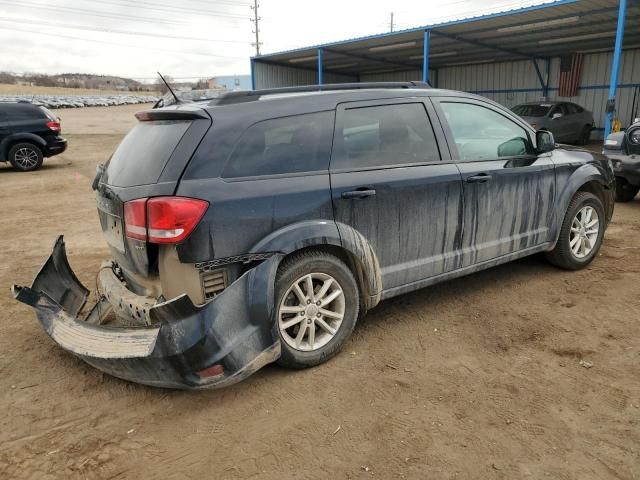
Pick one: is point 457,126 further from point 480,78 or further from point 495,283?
point 480,78

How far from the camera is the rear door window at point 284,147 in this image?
2924 mm

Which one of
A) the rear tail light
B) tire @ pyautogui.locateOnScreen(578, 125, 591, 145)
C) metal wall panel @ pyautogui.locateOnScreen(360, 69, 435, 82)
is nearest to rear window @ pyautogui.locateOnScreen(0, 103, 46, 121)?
the rear tail light

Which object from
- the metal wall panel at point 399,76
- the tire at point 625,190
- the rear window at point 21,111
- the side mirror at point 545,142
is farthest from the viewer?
the metal wall panel at point 399,76

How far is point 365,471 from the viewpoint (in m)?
2.30

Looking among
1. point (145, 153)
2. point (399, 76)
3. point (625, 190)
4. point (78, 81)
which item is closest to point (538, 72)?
point (399, 76)

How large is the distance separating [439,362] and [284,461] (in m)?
1.30

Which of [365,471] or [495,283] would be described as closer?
[365,471]

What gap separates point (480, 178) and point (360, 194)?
1.11 meters

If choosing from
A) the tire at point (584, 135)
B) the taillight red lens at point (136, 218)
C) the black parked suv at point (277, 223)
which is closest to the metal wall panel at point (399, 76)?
the tire at point (584, 135)

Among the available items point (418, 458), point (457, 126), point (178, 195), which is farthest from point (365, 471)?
point (457, 126)

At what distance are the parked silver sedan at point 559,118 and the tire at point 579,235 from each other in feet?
38.7

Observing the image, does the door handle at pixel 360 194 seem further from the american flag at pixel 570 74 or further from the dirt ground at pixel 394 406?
the american flag at pixel 570 74

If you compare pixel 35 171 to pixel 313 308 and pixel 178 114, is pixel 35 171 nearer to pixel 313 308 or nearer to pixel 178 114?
pixel 178 114

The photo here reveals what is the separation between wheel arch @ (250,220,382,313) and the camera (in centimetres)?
291
